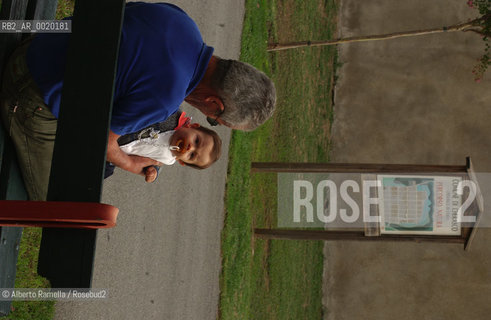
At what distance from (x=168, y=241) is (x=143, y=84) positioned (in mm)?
3779

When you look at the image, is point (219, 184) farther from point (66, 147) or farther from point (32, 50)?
point (66, 147)

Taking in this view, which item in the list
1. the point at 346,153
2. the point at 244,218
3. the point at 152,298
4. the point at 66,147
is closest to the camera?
the point at 66,147

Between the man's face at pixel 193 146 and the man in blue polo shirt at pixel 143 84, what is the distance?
3.33 ft

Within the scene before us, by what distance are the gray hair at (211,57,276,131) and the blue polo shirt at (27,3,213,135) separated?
0.60 ft

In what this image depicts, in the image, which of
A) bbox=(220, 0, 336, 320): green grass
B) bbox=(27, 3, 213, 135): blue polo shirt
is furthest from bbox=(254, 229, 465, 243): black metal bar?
bbox=(27, 3, 213, 135): blue polo shirt

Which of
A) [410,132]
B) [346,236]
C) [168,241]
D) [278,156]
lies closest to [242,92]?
[168,241]

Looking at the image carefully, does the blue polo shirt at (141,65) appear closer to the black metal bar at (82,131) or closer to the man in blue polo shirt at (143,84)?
the man in blue polo shirt at (143,84)

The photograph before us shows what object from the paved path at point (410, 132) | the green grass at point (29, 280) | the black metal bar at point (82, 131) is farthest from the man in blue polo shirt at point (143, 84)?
the paved path at point (410, 132)

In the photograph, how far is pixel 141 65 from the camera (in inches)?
87.9

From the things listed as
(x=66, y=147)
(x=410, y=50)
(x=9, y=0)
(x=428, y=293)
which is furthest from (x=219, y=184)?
(x=410, y=50)

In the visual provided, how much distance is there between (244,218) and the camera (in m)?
7.81

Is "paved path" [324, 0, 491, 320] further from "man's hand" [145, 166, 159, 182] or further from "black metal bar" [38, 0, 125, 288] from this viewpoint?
"black metal bar" [38, 0, 125, 288]

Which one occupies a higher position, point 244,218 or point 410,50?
point 410,50

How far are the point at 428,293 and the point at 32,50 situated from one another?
10.4 metres
